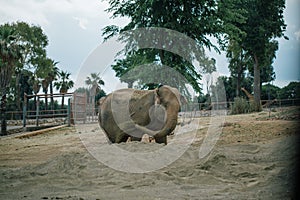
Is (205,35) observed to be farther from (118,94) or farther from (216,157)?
(216,157)

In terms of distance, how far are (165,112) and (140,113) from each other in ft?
1.25

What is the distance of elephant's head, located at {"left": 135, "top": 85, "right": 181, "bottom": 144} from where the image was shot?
14.4 ft

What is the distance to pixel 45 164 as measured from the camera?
3.63 metres

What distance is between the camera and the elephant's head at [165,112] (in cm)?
439

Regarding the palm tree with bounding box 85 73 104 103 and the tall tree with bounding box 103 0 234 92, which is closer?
the tall tree with bounding box 103 0 234 92

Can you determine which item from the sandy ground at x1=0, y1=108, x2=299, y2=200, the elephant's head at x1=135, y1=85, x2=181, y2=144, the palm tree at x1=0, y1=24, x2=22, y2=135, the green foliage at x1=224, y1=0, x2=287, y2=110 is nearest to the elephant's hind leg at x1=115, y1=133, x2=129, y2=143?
the elephant's head at x1=135, y1=85, x2=181, y2=144

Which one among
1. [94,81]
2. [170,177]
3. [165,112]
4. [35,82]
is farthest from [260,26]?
[35,82]

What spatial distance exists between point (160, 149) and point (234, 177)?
1.20 m

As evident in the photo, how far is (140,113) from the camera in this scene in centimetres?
461

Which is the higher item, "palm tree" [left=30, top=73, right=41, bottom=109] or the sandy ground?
"palm tree" [left=30, top=73, right=41, bottom=109]

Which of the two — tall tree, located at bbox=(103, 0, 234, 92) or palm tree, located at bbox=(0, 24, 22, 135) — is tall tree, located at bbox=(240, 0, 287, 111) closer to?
tall tree, located at bbox=(103, 0, 234, 92)

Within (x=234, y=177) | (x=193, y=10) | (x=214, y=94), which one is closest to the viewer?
(x=234, y=177)

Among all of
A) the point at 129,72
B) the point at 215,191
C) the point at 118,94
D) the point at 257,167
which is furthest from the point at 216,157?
the point at 129,72

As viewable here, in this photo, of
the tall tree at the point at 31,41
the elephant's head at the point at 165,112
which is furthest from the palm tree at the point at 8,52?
the elephant's head at the point at 165,112
